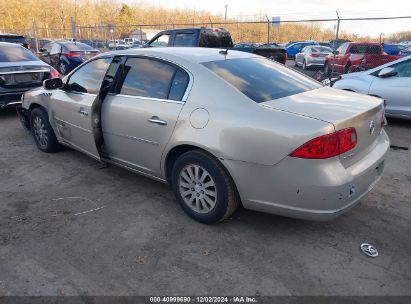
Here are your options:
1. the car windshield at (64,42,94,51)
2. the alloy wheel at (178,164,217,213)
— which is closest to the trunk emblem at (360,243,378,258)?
the alloy wheel at (178,164,217,213)

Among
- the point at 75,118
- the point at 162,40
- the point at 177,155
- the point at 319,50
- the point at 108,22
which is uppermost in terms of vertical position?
the point at 108,22

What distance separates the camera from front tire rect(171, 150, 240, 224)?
3.06 metres

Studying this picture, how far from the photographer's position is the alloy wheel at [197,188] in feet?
10.5

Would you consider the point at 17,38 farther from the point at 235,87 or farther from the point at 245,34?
the point at 245,34

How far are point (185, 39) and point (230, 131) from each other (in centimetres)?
810

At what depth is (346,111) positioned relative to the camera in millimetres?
2891

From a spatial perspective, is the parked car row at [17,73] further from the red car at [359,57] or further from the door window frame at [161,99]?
the red car at [359,57]

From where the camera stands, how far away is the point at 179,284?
2.58m

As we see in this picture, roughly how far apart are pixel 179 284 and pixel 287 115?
4.86 feet

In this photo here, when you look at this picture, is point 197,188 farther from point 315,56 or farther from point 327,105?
point 315,56

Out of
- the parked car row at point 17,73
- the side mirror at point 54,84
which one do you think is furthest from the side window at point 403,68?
the parked car row at point 17,73

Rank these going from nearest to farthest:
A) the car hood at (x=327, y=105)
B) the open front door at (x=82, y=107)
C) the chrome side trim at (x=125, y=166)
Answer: the car hood at (x=327, y=105) → the chrome side trim at (x=125, y=166) → the open front door at (x=82, y=107)

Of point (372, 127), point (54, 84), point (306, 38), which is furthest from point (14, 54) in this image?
point (306, 38)

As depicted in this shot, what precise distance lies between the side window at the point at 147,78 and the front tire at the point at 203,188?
0.73m
